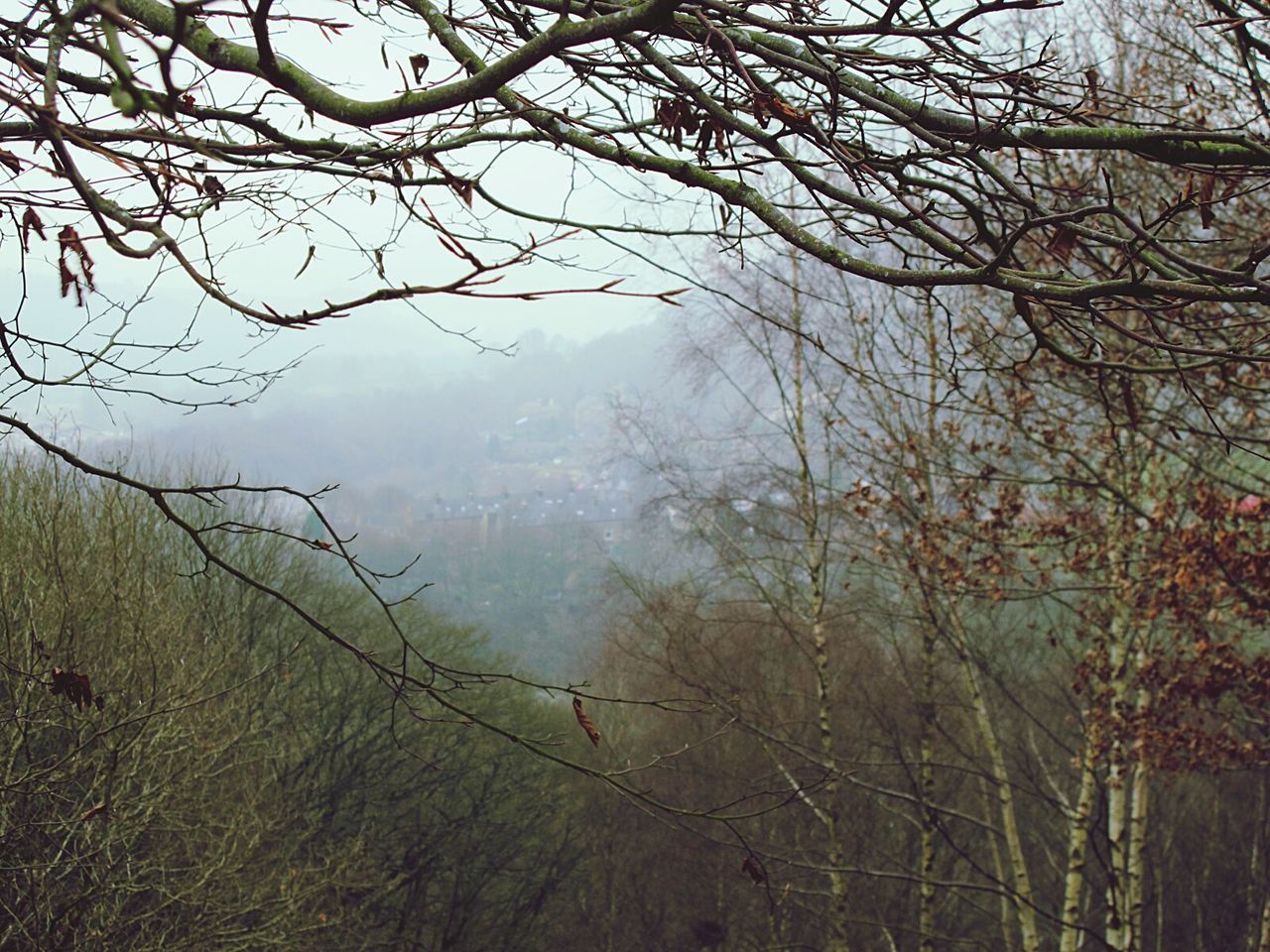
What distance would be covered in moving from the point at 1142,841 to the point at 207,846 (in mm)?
9199

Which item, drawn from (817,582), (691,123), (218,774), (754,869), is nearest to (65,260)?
(691,123)

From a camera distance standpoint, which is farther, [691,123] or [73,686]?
[73,686]

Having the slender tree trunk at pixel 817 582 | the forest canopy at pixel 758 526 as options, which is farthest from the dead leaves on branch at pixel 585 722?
the slender tree trunk at pixel 817 582

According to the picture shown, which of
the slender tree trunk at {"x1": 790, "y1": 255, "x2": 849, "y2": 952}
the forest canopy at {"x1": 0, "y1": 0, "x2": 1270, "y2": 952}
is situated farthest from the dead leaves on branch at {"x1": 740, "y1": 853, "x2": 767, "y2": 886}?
the slender tree trunk at {"x1": 790, "y1": 255, "x2": 849, "y2": 952}

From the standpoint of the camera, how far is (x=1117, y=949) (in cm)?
849

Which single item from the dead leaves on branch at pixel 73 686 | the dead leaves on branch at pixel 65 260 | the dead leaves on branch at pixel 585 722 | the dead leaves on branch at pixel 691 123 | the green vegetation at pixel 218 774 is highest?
the dead leaves on branch at pixel 691 123

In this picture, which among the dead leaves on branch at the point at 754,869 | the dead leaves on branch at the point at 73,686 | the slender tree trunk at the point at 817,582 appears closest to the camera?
the dead leaves on branch at the point at 754,869

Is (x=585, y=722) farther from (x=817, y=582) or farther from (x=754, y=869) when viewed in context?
(x=817, y=582)

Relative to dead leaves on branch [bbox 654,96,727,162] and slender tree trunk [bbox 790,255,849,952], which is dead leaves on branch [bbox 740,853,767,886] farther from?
slender tree trunk [bbox 790,255,849,952]

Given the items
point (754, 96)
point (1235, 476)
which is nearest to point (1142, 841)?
point (1235, 476)

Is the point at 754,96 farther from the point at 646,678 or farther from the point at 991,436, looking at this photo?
the point at 646,678

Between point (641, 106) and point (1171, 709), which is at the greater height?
point (641, 106)

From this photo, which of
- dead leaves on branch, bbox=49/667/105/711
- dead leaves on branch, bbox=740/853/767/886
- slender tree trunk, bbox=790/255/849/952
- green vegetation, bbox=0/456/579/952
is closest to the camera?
dead leaves on branch, bbox=740/853/767/886

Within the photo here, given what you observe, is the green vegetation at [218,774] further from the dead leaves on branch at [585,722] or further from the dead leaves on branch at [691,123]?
the dead leaves on branch at [691,123]
